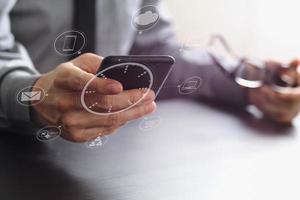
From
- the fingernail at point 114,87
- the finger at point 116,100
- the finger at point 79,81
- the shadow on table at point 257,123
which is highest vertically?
the finger at point 79,81

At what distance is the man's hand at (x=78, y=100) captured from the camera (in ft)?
1.04

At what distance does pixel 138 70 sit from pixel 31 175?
0.39ft

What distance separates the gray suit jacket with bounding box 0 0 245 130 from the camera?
1.02 ft

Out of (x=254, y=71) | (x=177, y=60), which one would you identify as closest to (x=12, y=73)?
(x=177, y=60)

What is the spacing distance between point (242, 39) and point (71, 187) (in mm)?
224

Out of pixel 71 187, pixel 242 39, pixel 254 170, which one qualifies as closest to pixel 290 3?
pixel 242 39
